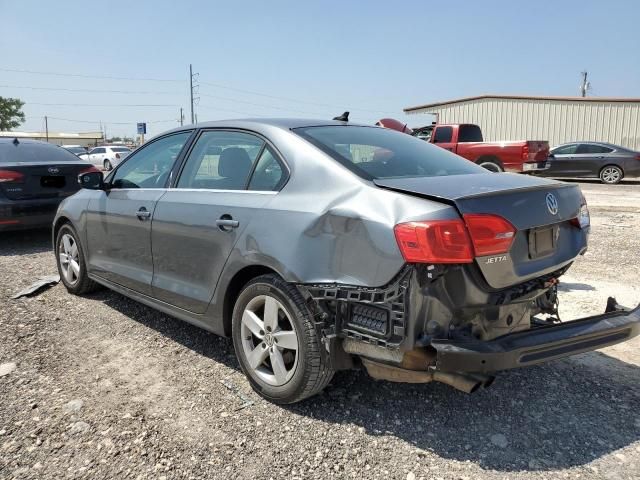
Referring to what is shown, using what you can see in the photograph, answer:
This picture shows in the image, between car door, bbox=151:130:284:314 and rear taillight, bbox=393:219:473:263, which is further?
car door, bbox=151:130:284:314

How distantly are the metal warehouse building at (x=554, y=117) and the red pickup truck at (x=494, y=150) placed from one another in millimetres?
12228

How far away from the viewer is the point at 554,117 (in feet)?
89.1

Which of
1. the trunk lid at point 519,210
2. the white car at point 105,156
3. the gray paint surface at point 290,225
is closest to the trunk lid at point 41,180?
the gray paint surface at point 290,225

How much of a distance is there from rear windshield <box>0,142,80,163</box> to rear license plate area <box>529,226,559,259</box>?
6.80 meters

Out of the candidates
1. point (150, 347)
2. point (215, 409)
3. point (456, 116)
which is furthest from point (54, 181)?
point (456, 116)

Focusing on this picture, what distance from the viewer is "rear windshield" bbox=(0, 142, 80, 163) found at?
23.9 ft

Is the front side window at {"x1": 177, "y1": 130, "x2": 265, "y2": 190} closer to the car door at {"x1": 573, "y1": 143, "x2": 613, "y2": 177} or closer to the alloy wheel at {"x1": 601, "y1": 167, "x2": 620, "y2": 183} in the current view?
the car door at {"x1": 573, "y1": 143, "x2": 613, "y2": 177}

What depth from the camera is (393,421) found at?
2.93 meters

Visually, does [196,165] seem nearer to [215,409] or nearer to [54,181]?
[215,409]

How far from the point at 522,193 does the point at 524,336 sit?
69 centimetres

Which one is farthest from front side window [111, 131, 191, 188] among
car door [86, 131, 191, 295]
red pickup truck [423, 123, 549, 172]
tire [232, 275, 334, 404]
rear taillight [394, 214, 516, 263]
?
red pickup truck [423, 123, 549, 172]

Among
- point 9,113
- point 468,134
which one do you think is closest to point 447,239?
point 468,134

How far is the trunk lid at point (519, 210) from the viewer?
2488 mm

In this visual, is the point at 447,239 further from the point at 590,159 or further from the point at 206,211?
the point at 590,159
